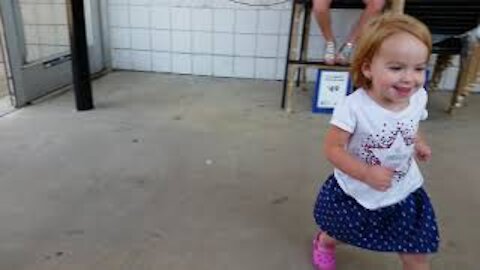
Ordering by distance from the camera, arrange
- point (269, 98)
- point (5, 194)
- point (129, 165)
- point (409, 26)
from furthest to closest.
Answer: point (269, 98), point (129, 165), point (5, 194), point (409, 26)

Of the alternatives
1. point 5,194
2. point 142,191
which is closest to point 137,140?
point 142,191

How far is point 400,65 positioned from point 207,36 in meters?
2.22

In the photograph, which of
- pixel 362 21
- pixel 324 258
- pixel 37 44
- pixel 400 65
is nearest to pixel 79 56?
pixel 37 44

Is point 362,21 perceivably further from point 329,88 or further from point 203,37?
point 203,37

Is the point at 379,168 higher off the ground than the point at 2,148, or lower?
higher

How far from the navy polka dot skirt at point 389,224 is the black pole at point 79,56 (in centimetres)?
Answer: 163

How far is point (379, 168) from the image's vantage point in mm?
927

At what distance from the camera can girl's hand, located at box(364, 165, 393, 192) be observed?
91cm

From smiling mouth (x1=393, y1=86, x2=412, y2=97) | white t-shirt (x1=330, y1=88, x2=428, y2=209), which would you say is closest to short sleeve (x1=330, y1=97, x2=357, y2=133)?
white t-shirt (x1=330, y1=88, x2=428, y2=209)

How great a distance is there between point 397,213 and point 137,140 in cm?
125

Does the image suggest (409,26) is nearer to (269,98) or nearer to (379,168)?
(379,168)

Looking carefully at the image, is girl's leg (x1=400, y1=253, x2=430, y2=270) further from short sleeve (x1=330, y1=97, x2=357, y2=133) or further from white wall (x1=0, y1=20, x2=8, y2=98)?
white wall (x1=0, y1=20, x2=8, y2=98)

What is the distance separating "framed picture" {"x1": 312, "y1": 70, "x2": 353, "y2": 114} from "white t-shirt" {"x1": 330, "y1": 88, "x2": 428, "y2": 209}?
1276 millimetres

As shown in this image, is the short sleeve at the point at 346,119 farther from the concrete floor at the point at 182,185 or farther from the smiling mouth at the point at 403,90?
the concrete floor at the point at 182,185
